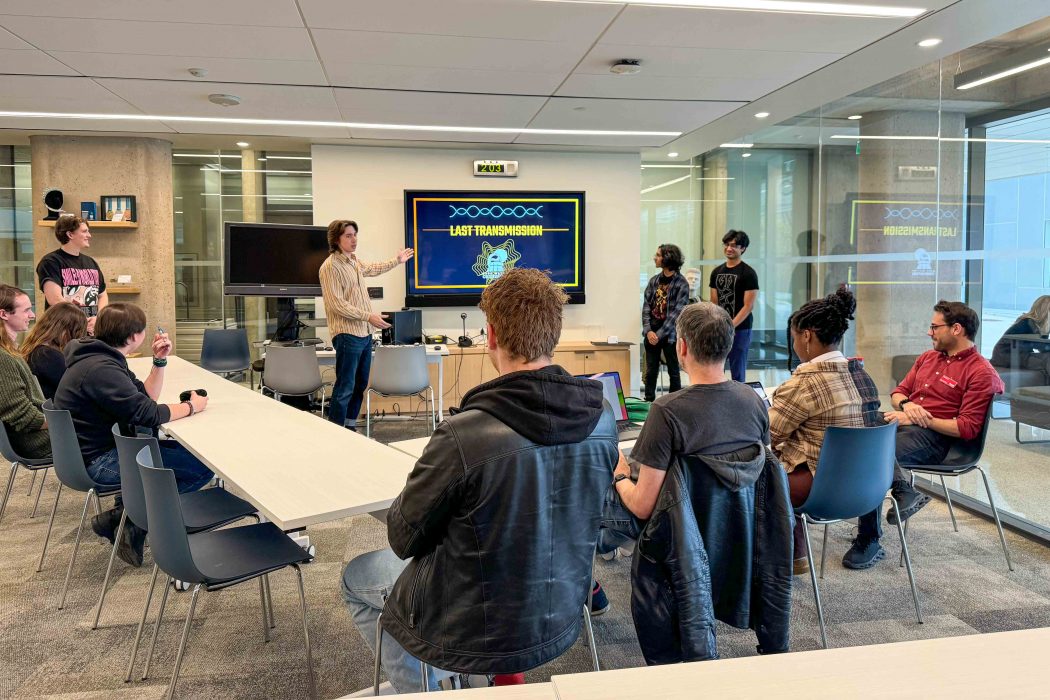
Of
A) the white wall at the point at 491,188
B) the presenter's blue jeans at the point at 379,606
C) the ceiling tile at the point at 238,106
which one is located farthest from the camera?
the white wall at the point at 491,188

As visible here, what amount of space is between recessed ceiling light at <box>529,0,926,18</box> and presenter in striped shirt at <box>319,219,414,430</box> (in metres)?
2.91

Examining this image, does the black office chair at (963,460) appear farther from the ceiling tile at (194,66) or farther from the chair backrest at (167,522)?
the ceiling tile at (194,66)

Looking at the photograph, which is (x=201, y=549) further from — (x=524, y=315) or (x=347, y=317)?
(x=347, y=317)

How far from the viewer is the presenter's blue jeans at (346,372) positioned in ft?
19.1

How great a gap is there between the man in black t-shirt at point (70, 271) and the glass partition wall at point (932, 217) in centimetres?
566

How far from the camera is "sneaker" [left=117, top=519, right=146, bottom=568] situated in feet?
11.5

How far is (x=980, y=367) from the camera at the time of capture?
3666 millimetres

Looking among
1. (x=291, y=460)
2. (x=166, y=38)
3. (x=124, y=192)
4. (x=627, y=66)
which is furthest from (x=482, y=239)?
(x=291, y=460)

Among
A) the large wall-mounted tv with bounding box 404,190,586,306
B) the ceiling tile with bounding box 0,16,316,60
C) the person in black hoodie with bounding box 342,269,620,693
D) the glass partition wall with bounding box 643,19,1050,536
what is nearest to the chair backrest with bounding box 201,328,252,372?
the large wall-mounted tv with bounding box 404,190,586,306

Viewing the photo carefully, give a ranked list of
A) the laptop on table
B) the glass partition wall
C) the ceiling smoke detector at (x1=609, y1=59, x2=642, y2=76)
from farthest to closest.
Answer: the ceiling smoke detector at (x1=609, y1=59, x2=642, y2=76) → the glass partition wall → the laptop on table

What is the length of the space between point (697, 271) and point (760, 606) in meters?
6.70

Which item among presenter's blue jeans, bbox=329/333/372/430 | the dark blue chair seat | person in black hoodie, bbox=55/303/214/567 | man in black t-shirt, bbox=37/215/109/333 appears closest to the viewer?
the dark blue chair seat

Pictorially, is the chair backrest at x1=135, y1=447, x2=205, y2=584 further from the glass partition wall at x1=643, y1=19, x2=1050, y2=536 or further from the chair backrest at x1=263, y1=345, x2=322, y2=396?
the glass partition wall at x1=643, y1=19, x2=1050, y2=536

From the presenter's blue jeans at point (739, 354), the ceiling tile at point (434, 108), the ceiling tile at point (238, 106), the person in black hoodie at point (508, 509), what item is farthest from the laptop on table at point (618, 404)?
the presenter's blue jeans at point (739, 354)
